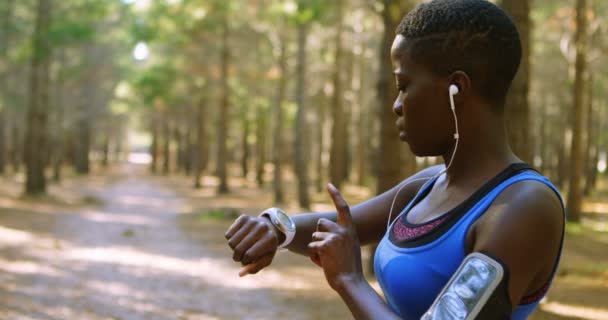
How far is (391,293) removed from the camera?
6.50ft

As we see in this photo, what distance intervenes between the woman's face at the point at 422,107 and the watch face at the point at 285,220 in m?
0.65

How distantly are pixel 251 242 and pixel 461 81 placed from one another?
0.91 metres

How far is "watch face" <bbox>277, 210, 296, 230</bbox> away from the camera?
2.45 meters

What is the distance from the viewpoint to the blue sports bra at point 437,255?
5.92 feet

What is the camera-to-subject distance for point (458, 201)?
1.94 m

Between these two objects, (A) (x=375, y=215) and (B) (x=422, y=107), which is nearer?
(B) (x=422, y=107)

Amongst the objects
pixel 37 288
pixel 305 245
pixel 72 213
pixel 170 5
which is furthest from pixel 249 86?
pixel 305 245

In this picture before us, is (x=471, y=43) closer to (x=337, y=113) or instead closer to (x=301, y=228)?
(x=301, y=228)

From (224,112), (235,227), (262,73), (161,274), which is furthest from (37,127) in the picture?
(235,227)

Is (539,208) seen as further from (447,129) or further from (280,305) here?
(280,305)

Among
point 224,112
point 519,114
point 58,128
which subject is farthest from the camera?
point 58,128

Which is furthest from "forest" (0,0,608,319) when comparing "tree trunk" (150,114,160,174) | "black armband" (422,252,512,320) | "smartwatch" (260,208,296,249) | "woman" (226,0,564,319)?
"black armband" (422,252,512,320)

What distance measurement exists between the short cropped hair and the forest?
6.26 metres

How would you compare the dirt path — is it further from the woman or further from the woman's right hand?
the woman
